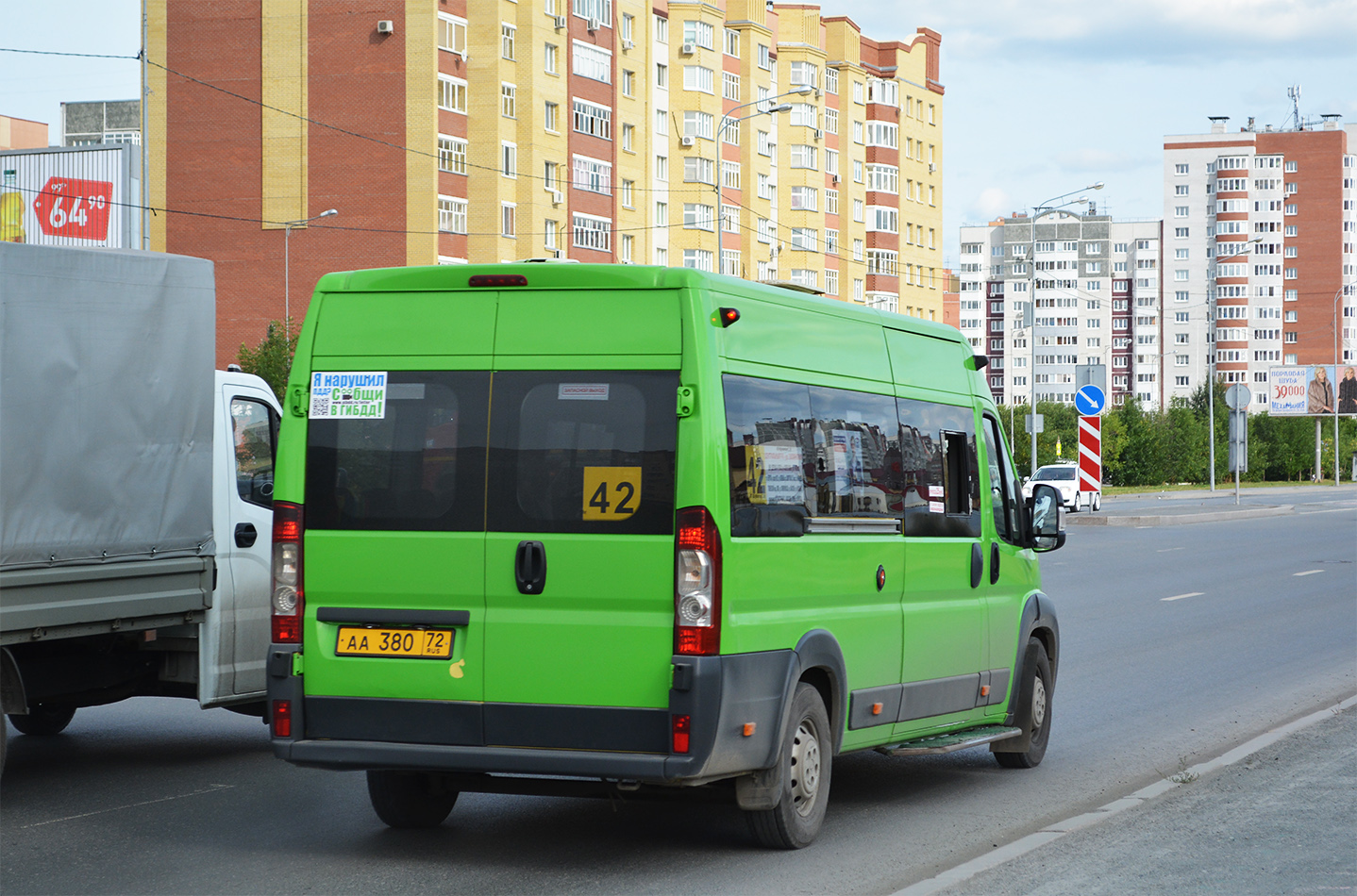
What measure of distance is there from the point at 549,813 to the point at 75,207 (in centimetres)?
3028

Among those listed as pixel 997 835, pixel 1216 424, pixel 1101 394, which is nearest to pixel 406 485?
pixel 997 835

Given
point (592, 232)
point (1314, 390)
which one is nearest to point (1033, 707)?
point (592, 232)

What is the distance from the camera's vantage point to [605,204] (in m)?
76.3

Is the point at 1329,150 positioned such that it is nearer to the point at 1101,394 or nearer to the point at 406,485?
the point at 1101,394

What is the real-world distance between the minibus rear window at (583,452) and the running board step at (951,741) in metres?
2.14

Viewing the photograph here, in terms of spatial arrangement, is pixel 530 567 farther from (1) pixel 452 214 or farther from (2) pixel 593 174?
(2) pixel 593 174

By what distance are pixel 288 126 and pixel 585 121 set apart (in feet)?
43.2

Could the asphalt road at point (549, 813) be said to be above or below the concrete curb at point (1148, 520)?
below

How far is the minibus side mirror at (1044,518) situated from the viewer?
9562 mm

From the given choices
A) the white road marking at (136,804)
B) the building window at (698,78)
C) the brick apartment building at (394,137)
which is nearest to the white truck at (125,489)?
the white road marking at (136,804)

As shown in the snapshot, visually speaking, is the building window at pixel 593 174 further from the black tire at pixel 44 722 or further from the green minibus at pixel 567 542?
the green minibus at pixel 567 542

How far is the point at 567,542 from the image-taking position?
677 centimetres

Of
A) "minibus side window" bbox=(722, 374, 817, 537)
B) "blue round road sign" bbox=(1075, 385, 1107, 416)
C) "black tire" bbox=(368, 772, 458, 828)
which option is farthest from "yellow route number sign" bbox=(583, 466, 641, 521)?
"blue round road sign" bbox=(1075, 385, 1107, 416)

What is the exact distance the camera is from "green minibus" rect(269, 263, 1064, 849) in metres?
6.66
